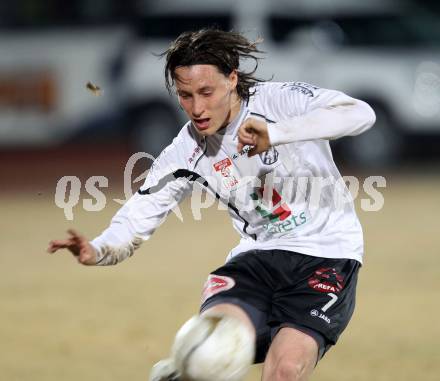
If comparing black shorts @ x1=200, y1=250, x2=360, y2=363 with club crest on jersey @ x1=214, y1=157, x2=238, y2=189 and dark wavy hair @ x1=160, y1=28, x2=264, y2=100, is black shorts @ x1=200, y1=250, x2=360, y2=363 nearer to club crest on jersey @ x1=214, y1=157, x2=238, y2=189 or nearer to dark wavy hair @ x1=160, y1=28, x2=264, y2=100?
club crest on jersey @ x1=214, y1=157, x2=238, y2=189

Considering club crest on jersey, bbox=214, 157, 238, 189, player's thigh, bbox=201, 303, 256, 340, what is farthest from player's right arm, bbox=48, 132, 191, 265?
player's thigh, bbox=201, 303, 256, 340

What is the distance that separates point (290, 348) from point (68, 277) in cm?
531

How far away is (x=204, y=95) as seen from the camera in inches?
184

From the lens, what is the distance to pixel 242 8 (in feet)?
54.0

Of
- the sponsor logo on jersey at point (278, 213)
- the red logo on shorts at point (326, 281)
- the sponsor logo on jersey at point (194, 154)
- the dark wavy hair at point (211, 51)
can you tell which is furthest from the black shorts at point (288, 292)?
the dark wavy hair at point (211, 51)

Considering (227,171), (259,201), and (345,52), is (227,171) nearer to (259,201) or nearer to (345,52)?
(259,201)

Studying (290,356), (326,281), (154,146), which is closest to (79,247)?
(290,356)

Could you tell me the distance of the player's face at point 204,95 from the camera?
15.3 feet

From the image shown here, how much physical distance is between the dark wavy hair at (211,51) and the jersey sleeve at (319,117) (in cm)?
31

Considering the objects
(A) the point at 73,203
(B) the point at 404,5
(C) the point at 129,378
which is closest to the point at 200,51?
(C) the point at 129,378

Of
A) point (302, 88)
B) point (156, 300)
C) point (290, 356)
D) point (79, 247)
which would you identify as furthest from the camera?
point (156, 300)

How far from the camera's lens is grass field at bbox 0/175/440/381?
6449 millimetres

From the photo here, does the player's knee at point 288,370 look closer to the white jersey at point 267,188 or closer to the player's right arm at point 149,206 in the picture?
the white jersey at point 267,188

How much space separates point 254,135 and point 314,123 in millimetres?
323
